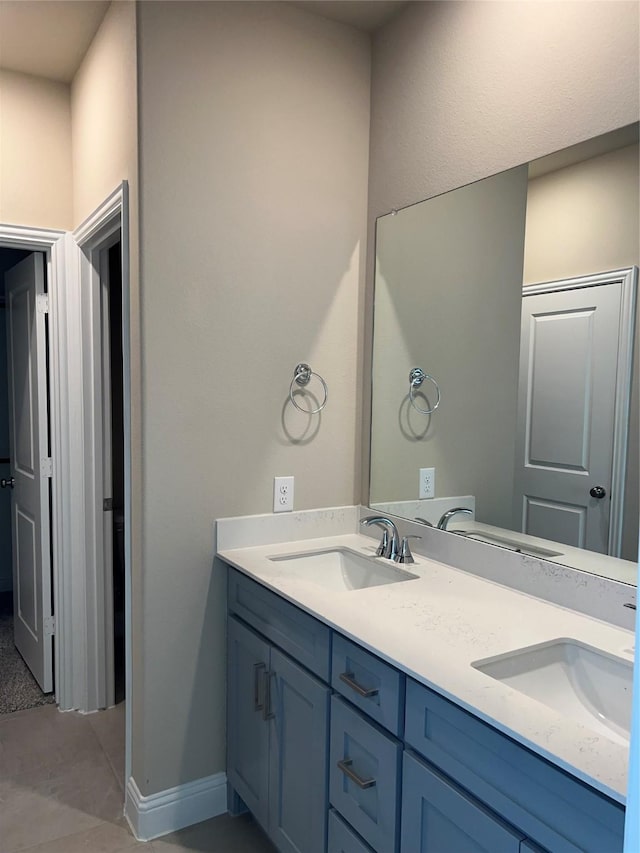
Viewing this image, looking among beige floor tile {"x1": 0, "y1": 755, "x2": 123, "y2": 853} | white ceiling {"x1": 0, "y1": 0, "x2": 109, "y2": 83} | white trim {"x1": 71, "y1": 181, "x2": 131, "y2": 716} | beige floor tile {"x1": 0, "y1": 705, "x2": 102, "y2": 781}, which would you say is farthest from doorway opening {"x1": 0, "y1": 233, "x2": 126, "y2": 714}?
white ceiling {"x1": 0, "y1": 0, "x2": 109, "y2": 83}

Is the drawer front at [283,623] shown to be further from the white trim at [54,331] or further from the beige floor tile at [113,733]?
the white trim at [54,331]

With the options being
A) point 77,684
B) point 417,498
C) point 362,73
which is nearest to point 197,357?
point 417,498

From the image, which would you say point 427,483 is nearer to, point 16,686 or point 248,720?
point 248,720

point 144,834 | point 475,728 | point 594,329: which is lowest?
point 144,834

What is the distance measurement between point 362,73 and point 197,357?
120cm

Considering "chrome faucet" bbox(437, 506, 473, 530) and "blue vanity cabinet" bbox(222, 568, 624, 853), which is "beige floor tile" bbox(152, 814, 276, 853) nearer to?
"blue vanity cabinet" bbox(222, 568, 624, 853)

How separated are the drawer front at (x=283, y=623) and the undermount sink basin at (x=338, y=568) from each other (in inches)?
6.0

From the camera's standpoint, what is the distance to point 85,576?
2.71m

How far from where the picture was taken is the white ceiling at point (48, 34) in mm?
2098

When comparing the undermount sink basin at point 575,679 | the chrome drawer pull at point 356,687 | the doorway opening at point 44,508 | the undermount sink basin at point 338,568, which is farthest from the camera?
the doorway opening at point 44,508

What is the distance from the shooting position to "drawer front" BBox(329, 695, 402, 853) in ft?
4.38

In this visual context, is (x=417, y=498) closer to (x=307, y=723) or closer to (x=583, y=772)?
(x=307, y=723)

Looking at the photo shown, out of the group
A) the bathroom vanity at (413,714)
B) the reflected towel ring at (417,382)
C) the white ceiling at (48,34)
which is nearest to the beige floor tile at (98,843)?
the bathroom vanity at (413,714)

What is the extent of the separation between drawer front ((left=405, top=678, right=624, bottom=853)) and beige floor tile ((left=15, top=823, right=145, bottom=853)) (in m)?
1.22
